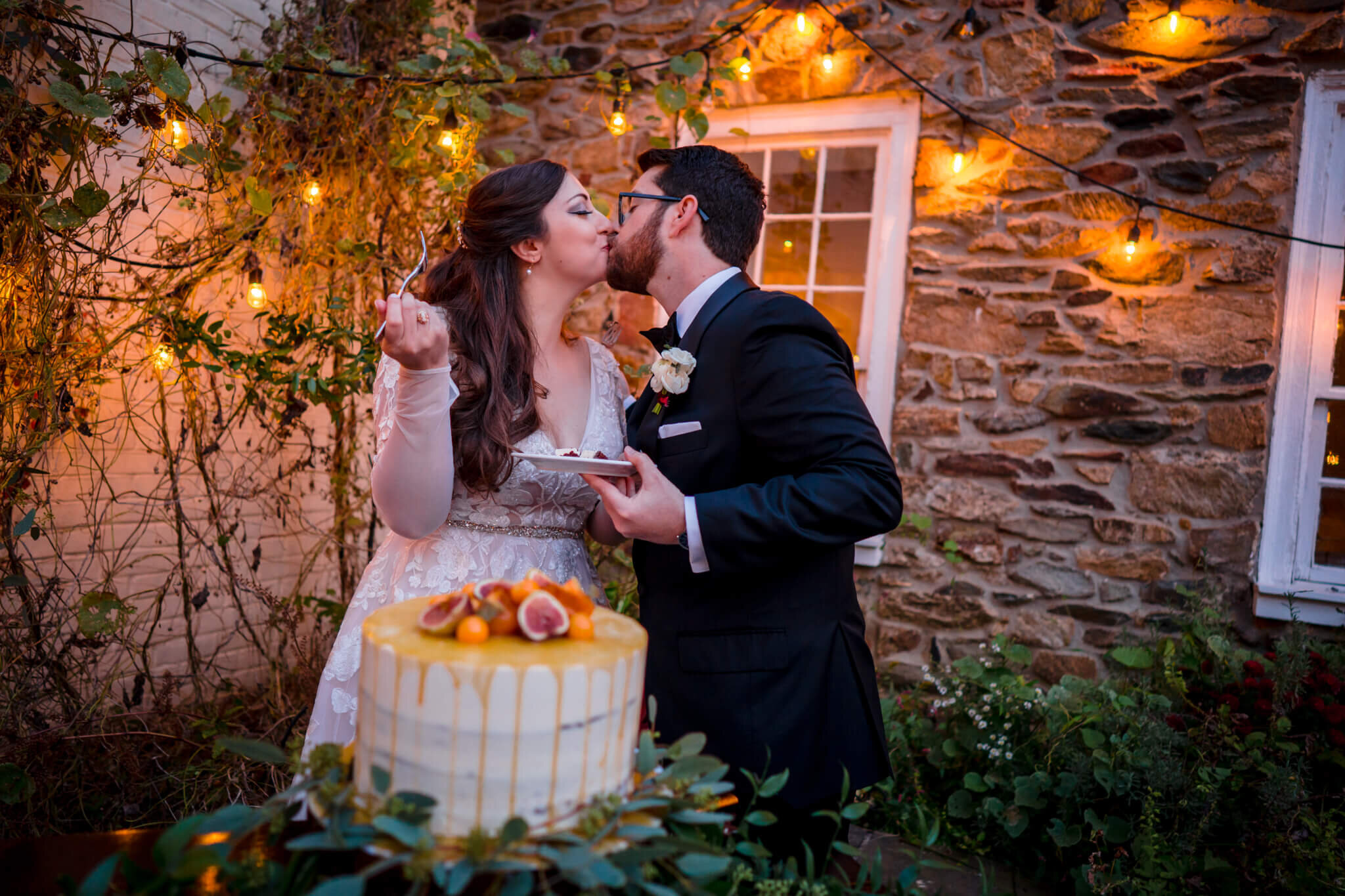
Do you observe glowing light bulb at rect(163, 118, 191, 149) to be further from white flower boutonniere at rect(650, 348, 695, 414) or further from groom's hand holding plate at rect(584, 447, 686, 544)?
groom's hand holding plate at rect(584, 447, 686, 544)

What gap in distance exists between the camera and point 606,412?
93.8 inches

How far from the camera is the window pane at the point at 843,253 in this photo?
4324 millimetres

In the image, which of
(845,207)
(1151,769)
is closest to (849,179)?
(845,207)

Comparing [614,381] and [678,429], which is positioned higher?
[614,381]

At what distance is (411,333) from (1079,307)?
332 cm

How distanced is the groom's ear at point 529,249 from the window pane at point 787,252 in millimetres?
2322

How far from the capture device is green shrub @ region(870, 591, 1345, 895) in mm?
2639

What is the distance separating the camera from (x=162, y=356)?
2.93 m

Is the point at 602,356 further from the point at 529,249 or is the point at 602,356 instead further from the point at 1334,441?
the point at 1334,441

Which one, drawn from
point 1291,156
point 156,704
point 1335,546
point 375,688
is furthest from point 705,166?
point 1335,546

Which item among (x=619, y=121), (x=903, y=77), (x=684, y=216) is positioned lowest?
(x=684, y=216)

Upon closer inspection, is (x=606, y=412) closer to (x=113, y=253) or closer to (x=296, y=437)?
(x=113, y=253)

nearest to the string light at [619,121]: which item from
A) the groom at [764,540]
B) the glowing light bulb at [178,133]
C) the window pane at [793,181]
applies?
the window pane at [793,181]

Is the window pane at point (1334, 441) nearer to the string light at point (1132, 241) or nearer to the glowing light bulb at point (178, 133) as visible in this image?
the string light at point (1132, 241)
